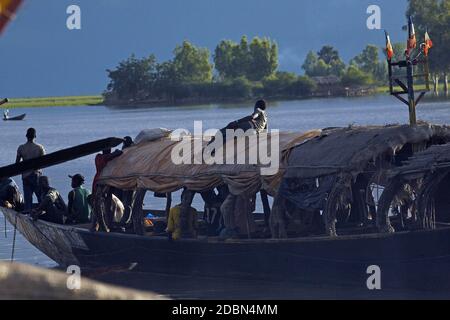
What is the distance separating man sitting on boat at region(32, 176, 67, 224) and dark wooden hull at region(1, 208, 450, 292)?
0.20m

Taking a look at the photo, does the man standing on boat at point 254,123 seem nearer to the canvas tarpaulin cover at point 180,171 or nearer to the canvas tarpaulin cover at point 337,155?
the canvas tarpaulin cover at point 180,171

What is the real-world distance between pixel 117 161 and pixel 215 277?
8.23ft

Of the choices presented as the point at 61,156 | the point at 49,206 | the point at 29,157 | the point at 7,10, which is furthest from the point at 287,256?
the point at 7,10

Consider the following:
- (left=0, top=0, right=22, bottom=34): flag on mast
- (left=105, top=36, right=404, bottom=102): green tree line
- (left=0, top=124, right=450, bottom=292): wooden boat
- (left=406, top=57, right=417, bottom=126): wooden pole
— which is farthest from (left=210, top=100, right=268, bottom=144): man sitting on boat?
(left=105, top=36, right=404, bottom=102): green tree line

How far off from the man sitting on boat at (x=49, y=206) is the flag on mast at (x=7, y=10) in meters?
14.6

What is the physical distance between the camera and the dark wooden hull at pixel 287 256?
13.1m

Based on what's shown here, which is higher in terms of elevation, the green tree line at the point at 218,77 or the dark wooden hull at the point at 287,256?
the green tree line at the point at 218,77

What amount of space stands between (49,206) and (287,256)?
193 inches

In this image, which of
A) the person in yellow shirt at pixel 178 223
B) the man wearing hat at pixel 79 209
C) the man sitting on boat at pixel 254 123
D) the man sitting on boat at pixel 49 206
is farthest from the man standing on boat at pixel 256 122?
the man sitting on boat at pixel 49 206

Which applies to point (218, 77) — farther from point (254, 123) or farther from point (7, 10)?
point (7, 10)

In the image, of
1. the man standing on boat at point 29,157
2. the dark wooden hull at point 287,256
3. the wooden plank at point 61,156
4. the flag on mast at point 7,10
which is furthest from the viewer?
the man standing on boat at point 29,157

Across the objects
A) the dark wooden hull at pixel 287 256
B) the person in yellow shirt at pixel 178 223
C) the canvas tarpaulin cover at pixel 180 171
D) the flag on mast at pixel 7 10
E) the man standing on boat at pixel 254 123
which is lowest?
the dark wooden hull at pixel 287 256

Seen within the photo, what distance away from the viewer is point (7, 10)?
295 centimetres

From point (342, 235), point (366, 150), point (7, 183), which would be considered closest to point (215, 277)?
point (342, 235)
